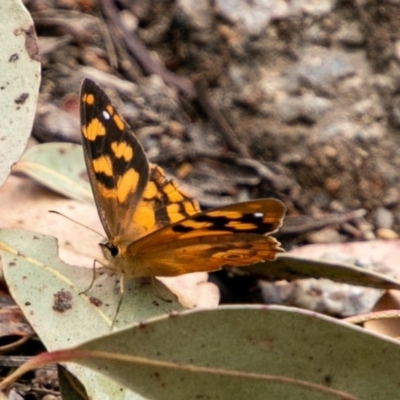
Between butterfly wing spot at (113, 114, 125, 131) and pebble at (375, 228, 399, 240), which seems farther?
pebble at (375, 228, 399, 240)

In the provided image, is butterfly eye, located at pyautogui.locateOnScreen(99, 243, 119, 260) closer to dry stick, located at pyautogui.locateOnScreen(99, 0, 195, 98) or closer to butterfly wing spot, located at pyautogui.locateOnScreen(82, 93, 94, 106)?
butterfly wing spot, located at pyautogui.locateOnScreen(82, 93, 94, 106)

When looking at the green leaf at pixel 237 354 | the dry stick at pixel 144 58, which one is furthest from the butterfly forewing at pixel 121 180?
the dry stick at pixel 144 58

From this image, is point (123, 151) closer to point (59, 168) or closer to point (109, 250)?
point (109, 250)

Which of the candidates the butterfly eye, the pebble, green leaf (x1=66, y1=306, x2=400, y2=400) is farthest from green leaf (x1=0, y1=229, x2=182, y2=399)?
the pebble

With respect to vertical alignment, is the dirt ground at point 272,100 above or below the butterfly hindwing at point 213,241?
below

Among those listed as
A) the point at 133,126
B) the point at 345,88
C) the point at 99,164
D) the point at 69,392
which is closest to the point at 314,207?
the point at 345,88

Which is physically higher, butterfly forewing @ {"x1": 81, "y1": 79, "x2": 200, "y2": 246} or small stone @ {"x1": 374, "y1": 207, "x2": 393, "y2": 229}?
butterfly forewing @ {"x1": 81, "y1": 79, "x2": 200, "y2": 246}

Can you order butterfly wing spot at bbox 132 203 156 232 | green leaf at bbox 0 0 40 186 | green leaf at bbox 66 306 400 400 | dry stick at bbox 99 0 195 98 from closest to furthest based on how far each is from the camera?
green leaf at bbox 66 306 400 400, green leaf at bbox 0 0 40 186, butterfly wing spot at bbox 132 203 156 232, dry stick at bbox 99 0 195 98

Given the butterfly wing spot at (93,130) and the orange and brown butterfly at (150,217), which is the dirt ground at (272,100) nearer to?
the orange and brown butterfly at (150,217)
